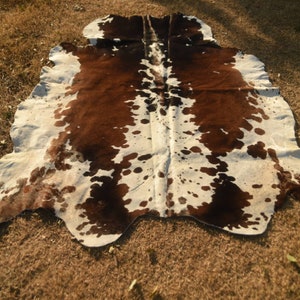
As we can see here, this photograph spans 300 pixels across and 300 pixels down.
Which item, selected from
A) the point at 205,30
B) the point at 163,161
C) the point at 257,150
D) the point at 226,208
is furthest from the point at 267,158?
the point at 205,30

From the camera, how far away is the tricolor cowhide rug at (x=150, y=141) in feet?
7.43

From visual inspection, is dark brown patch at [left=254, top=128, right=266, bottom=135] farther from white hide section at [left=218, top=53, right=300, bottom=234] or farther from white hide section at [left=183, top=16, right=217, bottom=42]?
white hide section at [left=183, top=16, right=217, bottom=42]

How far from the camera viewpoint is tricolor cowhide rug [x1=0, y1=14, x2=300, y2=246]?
2.27m

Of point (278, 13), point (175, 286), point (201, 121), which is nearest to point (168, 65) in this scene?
point (201, 121)

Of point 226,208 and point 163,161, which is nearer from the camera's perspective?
point 226,208

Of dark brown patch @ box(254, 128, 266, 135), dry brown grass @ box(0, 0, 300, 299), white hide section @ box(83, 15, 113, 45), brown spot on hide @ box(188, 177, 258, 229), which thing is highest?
white hide section @ box(83, 15, 113, 45)

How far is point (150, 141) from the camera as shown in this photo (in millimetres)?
2666

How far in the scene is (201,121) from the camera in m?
2.83

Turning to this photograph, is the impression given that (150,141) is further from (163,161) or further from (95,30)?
(95,30)

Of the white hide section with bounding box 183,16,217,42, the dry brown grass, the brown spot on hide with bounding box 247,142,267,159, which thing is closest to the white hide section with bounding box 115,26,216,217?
the dry brown grass

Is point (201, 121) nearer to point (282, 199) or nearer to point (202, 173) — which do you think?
point (202, 173)

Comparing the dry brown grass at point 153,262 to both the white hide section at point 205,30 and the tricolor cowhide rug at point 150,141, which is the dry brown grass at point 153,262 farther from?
the white hide section at point 205,30

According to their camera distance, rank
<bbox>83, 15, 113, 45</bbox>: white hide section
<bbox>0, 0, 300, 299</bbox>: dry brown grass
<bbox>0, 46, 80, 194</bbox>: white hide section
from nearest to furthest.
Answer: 1. <bbox>0, 0, 300, 299</bbox>: dry brown grass
2. <bbox>0, 46, 80, 194</bbox>: white hide section
3. <bbox>83, 15, 113, 45</bbox>: white hide section

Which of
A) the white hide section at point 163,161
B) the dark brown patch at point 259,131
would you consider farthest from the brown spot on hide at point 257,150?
the white hide section at point 163,161
